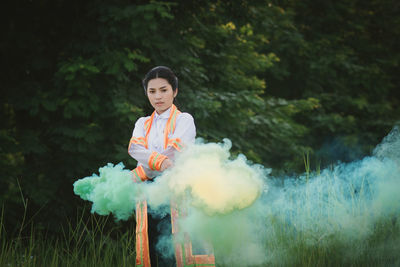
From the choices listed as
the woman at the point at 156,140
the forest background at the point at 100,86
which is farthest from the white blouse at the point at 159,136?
the forest background at the point at 100,86

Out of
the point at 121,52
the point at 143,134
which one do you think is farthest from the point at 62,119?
the point at 143,134

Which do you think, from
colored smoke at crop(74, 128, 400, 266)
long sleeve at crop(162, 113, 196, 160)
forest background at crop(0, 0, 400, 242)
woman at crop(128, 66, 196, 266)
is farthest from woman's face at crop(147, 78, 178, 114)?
forest background at crop(0, 0, 400, 242)

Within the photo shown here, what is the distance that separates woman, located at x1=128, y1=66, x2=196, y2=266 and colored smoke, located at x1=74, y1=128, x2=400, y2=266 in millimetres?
83

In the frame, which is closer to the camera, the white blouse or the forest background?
the white blouse

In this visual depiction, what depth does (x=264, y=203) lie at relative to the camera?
3.71 m

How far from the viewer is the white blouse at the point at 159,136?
2.77 m

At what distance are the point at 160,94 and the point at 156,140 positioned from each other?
1.17 ft

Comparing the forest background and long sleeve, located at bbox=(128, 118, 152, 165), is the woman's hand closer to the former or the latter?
long sleeve, located at bbox=(128, 118, 152, 165)

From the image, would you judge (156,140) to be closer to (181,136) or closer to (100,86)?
(181,136)

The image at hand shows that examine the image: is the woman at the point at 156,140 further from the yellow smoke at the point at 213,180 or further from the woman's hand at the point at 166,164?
the yellow smoke at the point at 213,180

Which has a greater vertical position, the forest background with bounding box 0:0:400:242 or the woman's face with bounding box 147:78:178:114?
the forest background with bounding box 0:0:400:242

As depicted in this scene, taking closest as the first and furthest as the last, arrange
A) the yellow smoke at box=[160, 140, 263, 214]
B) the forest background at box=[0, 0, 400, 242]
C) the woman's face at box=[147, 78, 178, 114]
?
1. the yellow smoke at box=[160, 140, 263, 214]
2. the woman's face at box=[147, 78, 178, 114]
3. the forest background at box=[0, 0, 400, 242]

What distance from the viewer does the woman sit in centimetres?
275

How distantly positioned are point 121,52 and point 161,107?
266 cm
